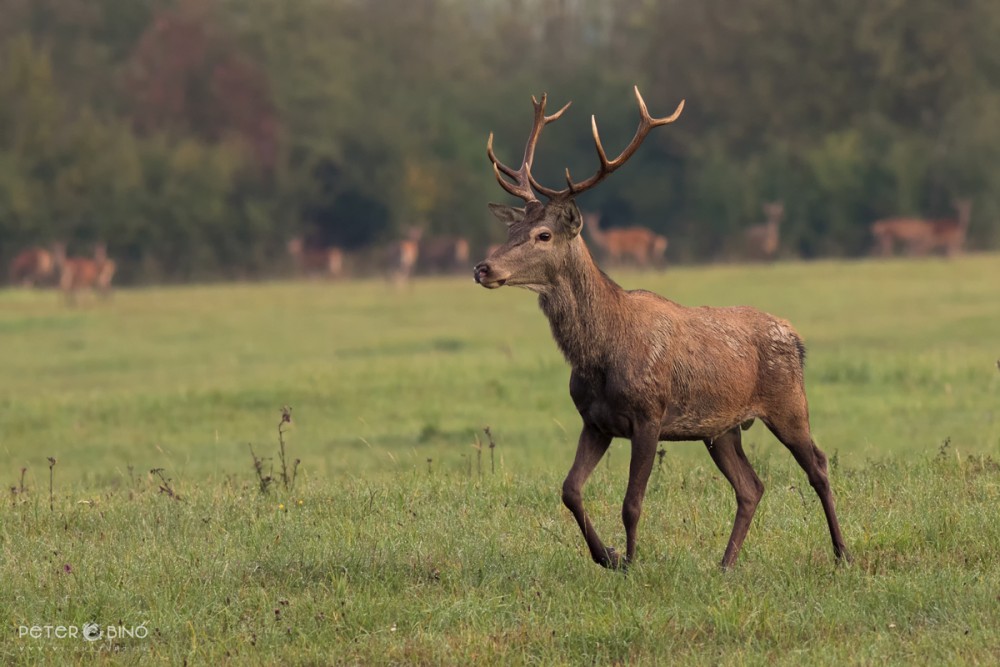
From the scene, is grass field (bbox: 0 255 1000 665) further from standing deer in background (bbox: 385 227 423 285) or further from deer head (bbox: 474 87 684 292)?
standing deer in background (bbox: 385 227 423 285)

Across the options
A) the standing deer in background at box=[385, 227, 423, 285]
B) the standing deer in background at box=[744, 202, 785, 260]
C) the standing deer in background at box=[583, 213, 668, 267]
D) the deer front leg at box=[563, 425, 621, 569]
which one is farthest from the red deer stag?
the deer front leg at box=[563, 425, 621, 569]

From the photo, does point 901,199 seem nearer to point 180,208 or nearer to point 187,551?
point 180,208

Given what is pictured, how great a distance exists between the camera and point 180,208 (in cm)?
5506

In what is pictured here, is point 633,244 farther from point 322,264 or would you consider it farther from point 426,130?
point 426,130

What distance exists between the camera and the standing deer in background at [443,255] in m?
56.5

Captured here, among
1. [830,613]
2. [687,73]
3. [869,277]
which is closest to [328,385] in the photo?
[830,613]

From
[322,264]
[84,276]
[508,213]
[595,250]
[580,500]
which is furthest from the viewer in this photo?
[595,250]

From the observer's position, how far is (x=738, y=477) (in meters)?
8.34

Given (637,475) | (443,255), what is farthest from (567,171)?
(443,255)

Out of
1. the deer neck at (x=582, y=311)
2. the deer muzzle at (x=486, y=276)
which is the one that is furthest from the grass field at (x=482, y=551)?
the deer muzzle at (x=486, y=276)

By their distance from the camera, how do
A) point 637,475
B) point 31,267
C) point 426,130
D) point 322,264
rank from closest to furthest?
point 637,475 → point 31,267 → point 322,264 → point 426,130

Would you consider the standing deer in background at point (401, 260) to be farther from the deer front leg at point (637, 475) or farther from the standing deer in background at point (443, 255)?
the deer front leg at point (637, 475)

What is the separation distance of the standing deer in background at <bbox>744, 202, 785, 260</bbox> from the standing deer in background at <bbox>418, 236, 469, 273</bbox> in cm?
1055

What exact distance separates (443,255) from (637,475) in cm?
4921
